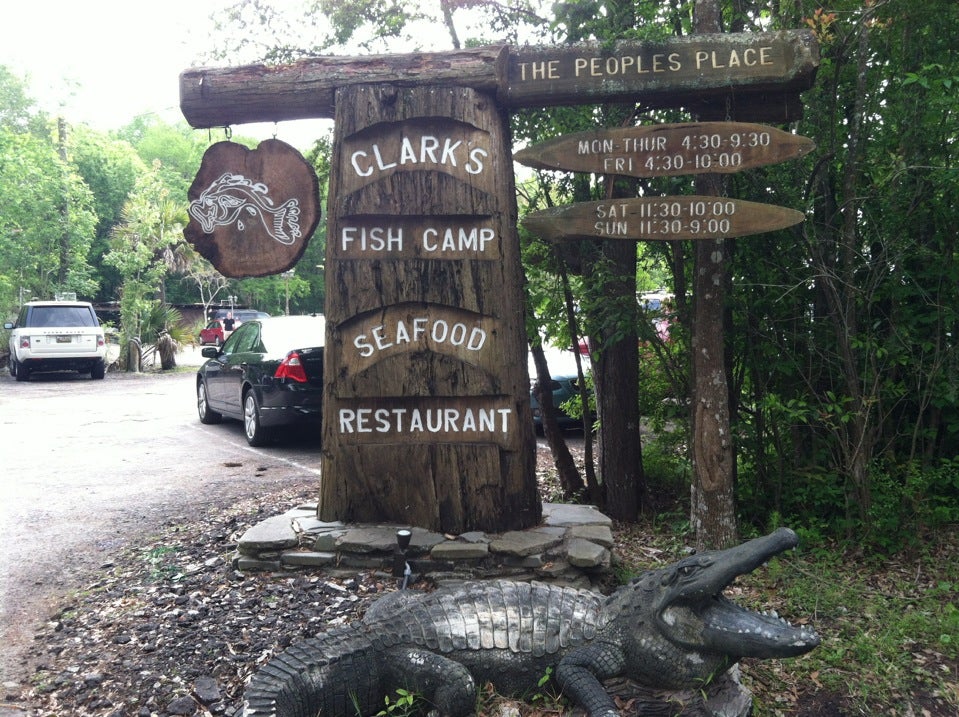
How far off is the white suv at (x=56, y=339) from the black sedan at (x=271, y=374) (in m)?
9.46

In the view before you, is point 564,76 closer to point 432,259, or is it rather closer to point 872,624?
point 432,259

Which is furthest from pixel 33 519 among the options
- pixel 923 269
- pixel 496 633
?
pixel 923 269

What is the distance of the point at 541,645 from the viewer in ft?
11.0

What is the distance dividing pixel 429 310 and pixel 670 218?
1.51 meters

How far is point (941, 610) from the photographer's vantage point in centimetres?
432

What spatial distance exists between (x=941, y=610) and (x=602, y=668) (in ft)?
7.62

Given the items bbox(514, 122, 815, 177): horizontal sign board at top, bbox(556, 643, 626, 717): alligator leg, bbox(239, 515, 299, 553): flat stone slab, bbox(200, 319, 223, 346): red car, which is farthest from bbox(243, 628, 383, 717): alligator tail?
bbox(200, 319, 223, 346): red car

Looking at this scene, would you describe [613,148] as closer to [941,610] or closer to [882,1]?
[882,1]

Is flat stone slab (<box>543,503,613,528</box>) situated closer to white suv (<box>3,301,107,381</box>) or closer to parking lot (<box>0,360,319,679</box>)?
parking lot (<box>0,360,319,679</box>)

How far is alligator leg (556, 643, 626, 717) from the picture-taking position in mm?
3146

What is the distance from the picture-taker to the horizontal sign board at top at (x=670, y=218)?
4.35m

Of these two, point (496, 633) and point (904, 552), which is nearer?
point (496, 633)

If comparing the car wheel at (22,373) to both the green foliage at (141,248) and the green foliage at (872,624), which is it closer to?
the green foliage at (141,248)

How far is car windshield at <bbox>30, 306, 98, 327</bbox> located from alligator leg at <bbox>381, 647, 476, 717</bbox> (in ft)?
58.2
